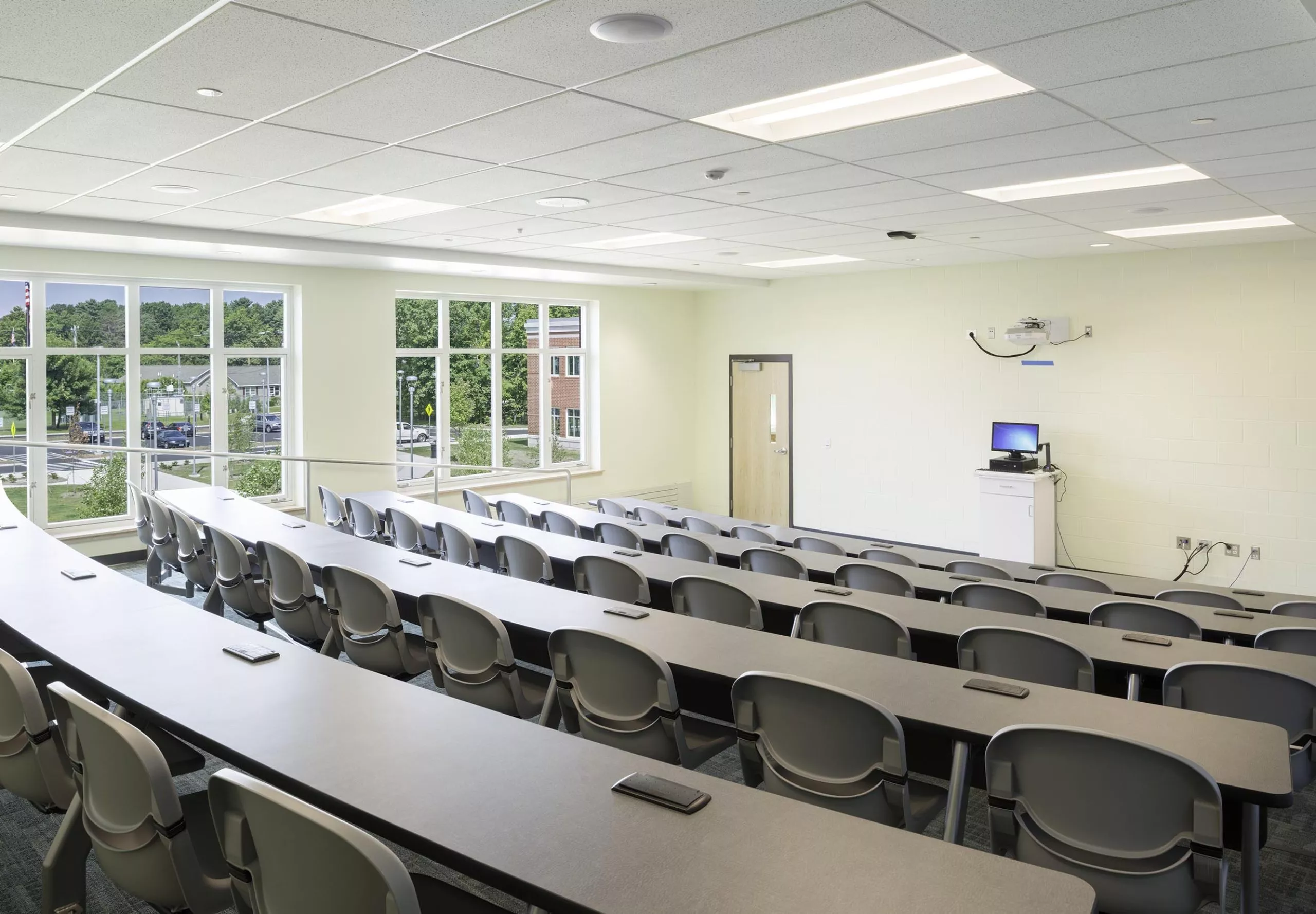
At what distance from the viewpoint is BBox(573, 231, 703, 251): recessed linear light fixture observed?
24.3 feet

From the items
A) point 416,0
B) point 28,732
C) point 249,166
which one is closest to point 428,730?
point 28,732

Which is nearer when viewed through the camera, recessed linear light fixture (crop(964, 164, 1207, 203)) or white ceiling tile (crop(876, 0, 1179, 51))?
white ceiling tile (crop(876, 0, 1179, 51))

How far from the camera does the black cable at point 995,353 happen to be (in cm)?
907

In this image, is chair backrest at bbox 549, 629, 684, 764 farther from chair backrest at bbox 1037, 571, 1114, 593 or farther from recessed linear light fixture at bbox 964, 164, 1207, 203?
recessed linear light fixture at bbox 964, 164, 1207, 203

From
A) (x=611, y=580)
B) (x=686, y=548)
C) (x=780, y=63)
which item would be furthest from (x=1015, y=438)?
(x=780, y=63)

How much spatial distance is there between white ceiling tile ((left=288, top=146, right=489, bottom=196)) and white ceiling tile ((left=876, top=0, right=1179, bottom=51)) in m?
2.56

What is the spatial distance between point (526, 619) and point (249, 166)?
3009 millimetres

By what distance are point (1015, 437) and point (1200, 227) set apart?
103 inches

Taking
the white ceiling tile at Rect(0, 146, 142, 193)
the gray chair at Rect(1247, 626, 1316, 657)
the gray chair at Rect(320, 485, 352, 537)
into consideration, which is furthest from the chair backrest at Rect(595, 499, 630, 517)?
the gray chair at Rect(1247, 626, 1316, 657)

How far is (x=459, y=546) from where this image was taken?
17.4 ft

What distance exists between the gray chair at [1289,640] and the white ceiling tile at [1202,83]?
6.76 feet

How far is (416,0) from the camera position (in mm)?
2611

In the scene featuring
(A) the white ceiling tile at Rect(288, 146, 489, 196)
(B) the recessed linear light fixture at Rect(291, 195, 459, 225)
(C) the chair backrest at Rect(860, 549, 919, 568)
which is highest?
(B) the recessed linear light fixture at Rect(291, 195, 459, 225)

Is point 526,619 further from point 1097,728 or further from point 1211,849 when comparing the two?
point 1211,849
